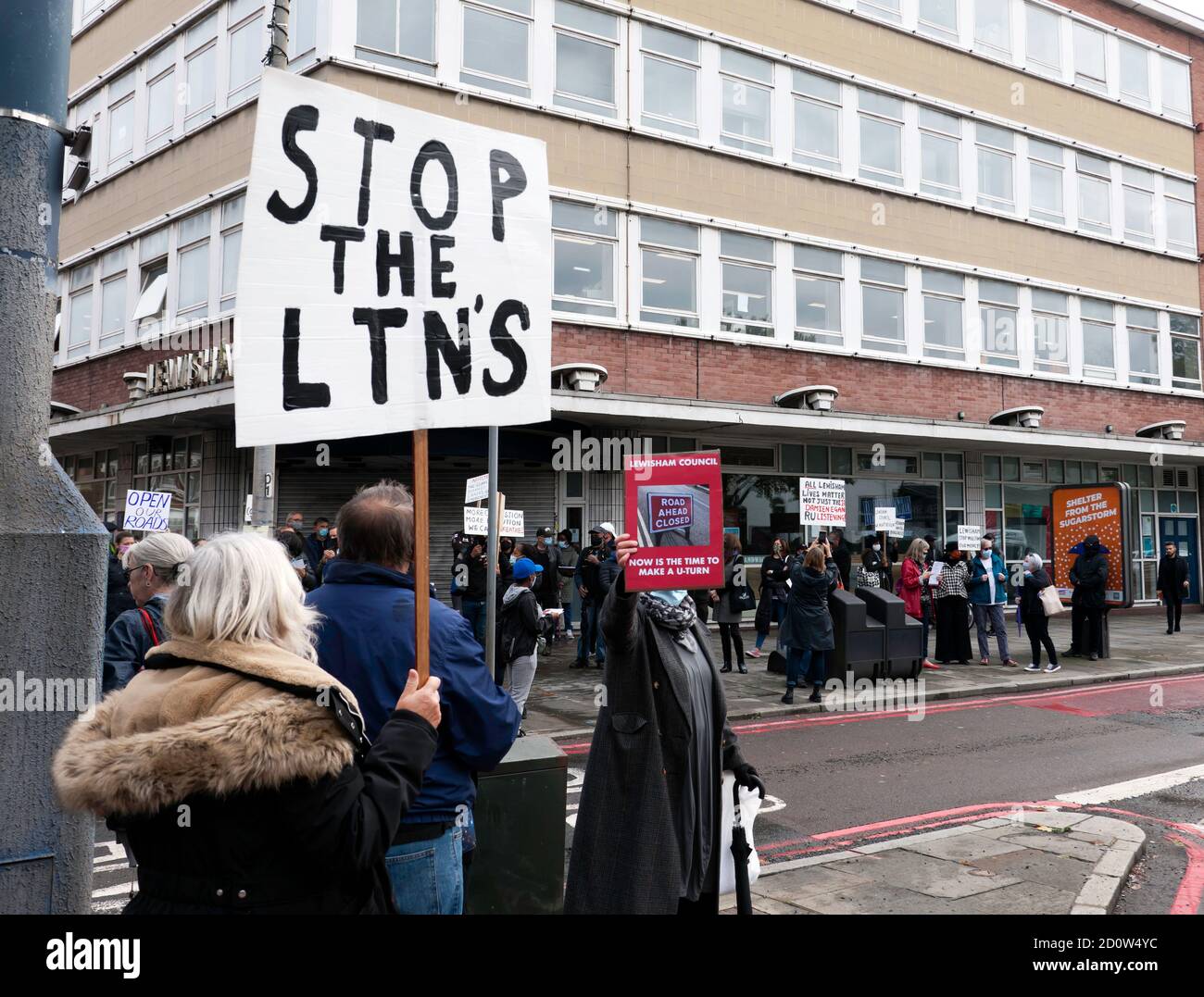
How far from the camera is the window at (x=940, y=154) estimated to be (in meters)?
21.7

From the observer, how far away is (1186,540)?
27188mm

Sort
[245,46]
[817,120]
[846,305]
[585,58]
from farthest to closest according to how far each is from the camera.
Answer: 1. [846,305]
2. [817,120]
3. [585,58]
4. [245,46]

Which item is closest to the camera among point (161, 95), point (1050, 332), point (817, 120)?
point (161, 95)

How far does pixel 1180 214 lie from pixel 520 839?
2914cm

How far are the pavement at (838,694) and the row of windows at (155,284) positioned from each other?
8.93 metres

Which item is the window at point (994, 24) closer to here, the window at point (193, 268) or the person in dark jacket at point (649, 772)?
the window at point (193, 268)

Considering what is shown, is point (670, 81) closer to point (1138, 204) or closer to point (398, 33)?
point (398, 33)

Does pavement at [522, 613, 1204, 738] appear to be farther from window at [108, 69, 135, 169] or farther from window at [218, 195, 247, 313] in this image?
window at [108, 69, 135, 169]

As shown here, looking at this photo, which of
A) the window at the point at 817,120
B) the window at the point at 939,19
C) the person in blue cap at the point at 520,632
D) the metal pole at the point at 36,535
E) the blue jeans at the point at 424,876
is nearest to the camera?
the blue jeans at the point at 424,876

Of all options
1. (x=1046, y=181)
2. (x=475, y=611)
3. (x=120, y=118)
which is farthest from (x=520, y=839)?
(x=1046, y=181)

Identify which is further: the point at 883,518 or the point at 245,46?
the point at 883,518

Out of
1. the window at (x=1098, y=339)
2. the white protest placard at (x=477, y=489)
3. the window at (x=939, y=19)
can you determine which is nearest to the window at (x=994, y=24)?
the window at (x=939, y=19)
